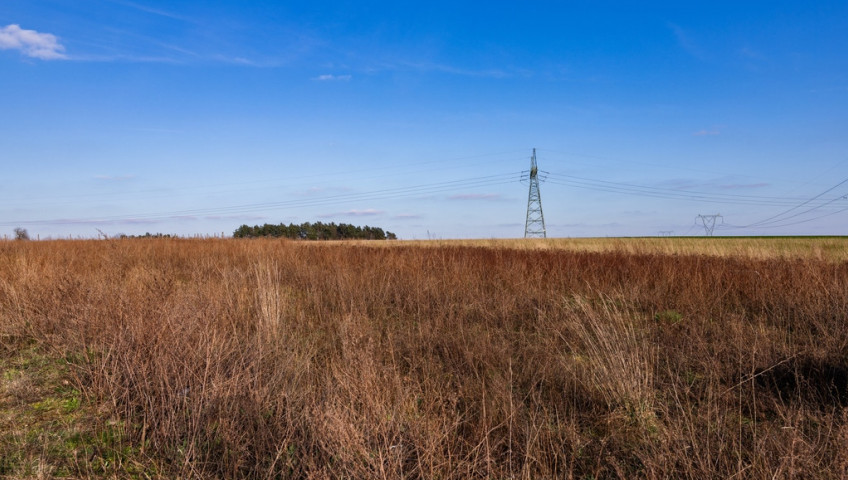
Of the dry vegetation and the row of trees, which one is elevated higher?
the row of trees

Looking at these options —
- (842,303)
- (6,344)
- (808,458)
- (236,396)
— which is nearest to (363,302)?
(236,396)

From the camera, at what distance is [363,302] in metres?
6.93

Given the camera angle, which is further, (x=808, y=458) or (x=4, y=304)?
(x=4, y=304)

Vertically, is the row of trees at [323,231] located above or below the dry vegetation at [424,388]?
above

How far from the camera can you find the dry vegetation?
2.51m

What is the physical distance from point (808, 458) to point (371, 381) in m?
2.40

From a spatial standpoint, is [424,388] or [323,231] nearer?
[424,388]

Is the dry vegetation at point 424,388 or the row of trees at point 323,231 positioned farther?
the row of trees at point 323,231

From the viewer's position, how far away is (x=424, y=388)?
388 cm

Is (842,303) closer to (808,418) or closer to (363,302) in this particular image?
(808,418)

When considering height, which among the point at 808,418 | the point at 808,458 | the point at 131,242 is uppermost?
the point at 131,242

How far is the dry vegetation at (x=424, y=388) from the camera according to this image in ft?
8.23

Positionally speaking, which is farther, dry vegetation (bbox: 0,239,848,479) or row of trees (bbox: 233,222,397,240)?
row of trees (bbox: 233,222,397,240)

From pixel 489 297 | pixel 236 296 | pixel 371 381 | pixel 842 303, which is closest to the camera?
pixel 371 381
